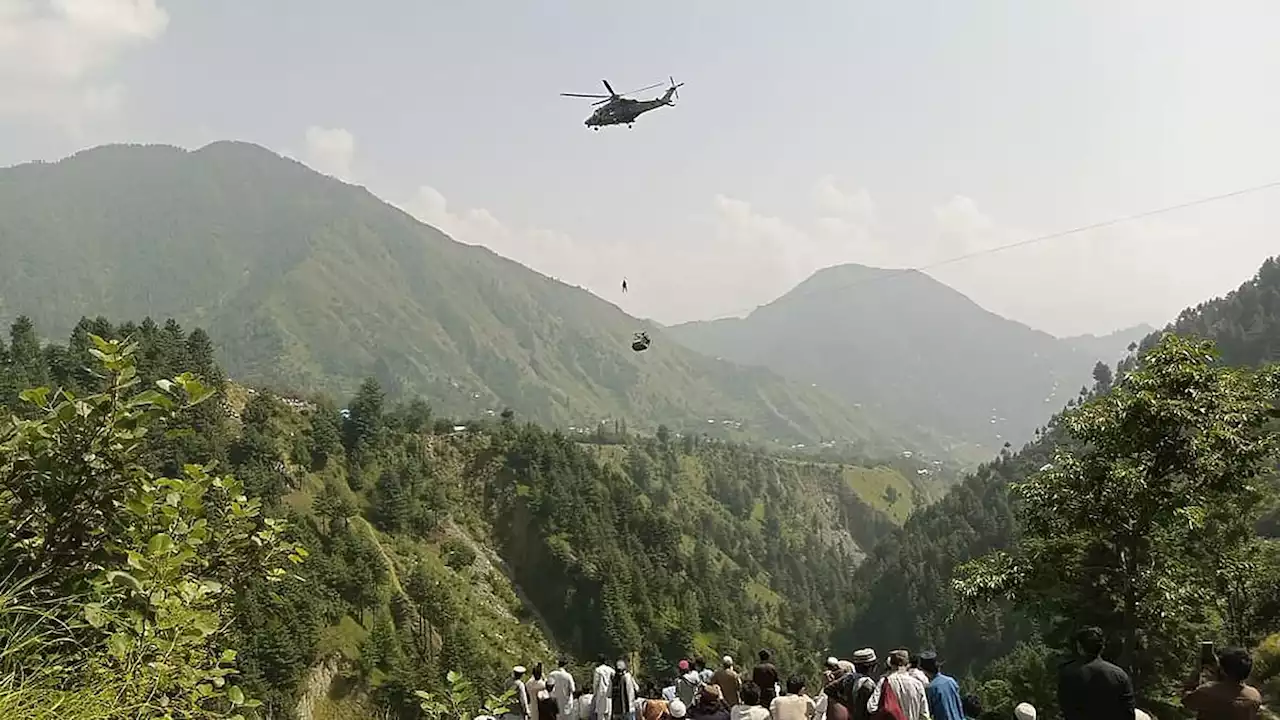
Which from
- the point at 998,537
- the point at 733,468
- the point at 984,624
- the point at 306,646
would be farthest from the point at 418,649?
the point at 733,468

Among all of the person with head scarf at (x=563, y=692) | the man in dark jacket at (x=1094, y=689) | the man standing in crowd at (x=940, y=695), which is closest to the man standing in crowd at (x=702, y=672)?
the person with head scarf at (x=563, y=692)

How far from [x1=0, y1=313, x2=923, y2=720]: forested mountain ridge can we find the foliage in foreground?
50.2 meters

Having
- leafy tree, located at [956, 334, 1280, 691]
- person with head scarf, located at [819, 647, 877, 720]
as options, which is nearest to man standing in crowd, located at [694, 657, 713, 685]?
person with head scarf, located at [819, 647, 877, 720]

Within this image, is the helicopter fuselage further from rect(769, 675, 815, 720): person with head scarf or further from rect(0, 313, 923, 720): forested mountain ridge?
rect(0, 313, 923, 720): forested mountain ridge

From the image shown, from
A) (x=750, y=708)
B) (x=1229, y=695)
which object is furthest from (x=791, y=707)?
(x=1229, y=695)

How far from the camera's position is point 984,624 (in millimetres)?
97500

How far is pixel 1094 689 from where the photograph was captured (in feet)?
22.1

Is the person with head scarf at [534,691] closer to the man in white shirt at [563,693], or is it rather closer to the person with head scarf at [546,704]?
the person with head scarf at [546,704]

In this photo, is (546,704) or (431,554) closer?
(546,704)

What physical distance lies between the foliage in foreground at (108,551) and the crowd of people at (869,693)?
6.72 metres

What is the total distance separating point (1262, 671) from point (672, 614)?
301ft

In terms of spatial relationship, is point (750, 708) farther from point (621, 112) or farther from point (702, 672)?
point (621, 112)

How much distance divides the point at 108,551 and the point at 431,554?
91999 mm

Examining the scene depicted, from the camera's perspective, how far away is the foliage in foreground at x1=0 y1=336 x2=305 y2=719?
→ 12.3 feet
